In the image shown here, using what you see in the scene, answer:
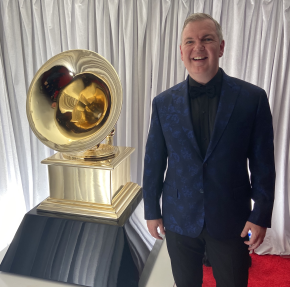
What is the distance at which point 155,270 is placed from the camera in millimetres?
1396

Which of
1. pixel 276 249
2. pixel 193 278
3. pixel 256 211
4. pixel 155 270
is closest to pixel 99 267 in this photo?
pixel 155 270

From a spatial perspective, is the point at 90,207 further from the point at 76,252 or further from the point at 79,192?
the point at 76,252

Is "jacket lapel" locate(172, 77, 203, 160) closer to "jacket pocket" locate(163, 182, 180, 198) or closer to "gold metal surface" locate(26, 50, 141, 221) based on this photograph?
"jacket pocket" locate(163, 182, 180, 198)

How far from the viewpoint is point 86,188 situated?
1399 millimetres

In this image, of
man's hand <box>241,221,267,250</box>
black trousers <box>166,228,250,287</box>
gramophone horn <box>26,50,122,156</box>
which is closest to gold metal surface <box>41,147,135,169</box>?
gramophone horn <box>26,50,122,156</box>

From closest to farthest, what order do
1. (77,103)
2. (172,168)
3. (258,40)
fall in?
(172,168)
(77,103)
(258,40)

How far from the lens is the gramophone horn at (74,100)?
129 centimetres

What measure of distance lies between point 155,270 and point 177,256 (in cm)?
29

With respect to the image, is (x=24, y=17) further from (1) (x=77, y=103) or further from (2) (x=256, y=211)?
(2) (x=256, y=211)

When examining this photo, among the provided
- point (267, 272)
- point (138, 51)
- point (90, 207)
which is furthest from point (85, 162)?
point (267, 272)

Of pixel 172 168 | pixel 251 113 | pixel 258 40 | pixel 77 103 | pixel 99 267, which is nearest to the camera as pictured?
pixel 251 113

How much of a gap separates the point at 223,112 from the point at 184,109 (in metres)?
0.15

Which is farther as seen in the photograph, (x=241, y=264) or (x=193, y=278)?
(x=193, y=278)

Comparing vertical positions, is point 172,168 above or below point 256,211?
above
